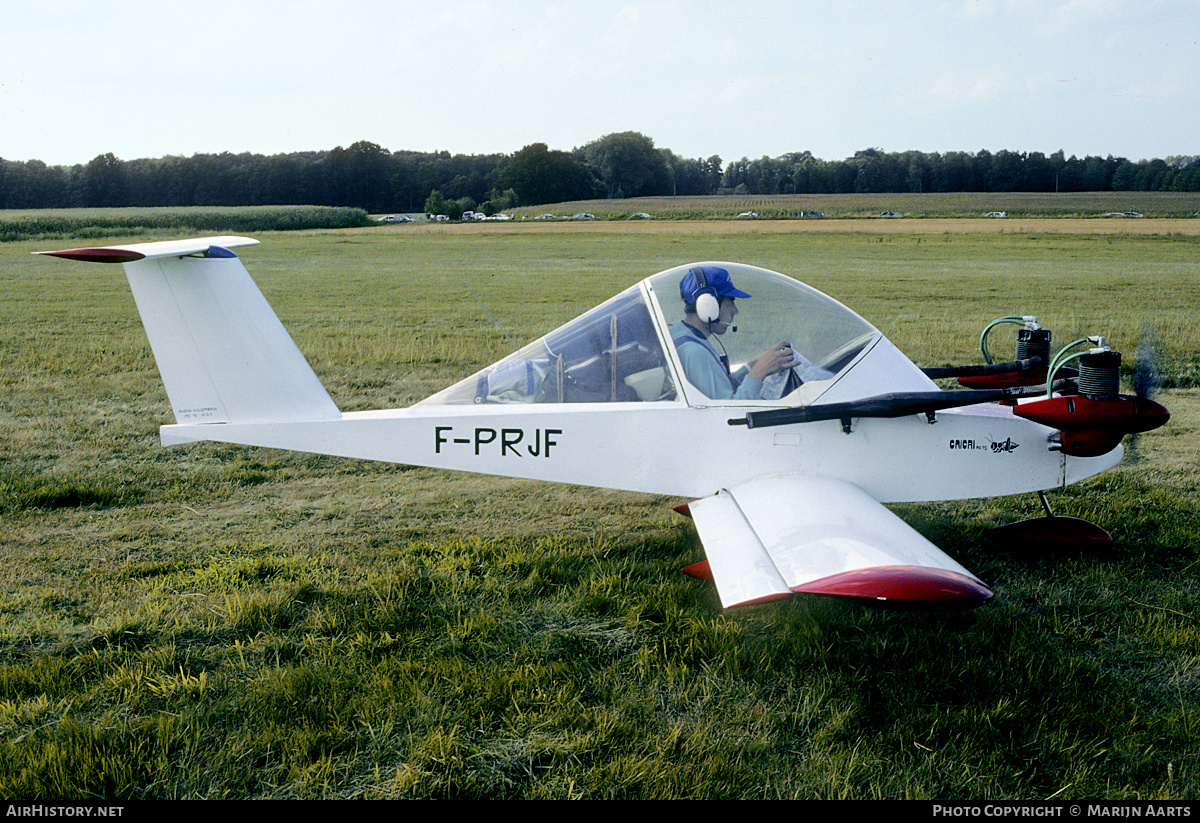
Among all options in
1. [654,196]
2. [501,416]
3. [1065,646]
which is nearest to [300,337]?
[501,416]

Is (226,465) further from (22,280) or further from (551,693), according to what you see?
(22,280)

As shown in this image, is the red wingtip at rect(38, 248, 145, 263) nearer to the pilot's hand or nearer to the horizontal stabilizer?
the horizontal stabilizer

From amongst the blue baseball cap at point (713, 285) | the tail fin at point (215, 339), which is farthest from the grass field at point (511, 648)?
the blue baseball cap at point (713, 285)

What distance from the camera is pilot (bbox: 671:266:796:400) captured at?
4.76 metres

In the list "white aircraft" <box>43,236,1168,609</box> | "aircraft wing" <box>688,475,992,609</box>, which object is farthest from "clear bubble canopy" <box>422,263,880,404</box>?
"aircraft wing" <box>688,475,992,609</box>

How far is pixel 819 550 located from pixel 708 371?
145 centimetres

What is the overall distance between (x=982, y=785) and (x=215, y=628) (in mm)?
3760

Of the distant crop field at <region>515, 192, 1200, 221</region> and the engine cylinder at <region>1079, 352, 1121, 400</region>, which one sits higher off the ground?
the distant crop field at <region>515, 192, 1200, 221</region>

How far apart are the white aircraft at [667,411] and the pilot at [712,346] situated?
0.16 feet

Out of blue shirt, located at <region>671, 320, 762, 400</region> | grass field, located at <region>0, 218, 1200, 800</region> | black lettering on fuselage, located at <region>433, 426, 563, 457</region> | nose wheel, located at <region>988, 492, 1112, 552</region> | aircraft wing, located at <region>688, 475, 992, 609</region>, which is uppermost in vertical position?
blue shirt, located at <region>671, 320, 762, 400</region>

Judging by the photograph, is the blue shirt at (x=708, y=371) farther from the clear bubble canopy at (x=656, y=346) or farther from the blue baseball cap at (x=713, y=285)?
the blue baseball cap at (x=713, y=285)

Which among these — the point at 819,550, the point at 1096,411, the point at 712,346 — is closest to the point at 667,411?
the point at 712,346

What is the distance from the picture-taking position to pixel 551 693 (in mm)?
3633

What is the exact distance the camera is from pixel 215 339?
461 cm
